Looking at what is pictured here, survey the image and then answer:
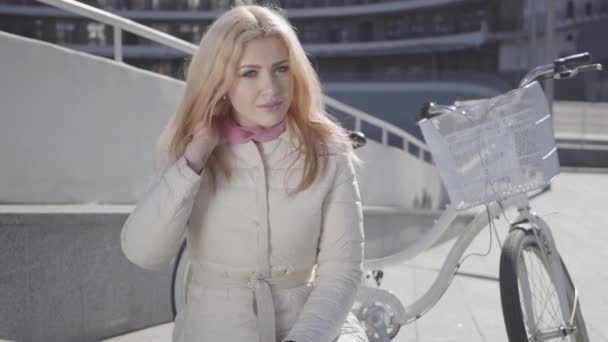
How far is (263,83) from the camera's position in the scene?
6.68 ft

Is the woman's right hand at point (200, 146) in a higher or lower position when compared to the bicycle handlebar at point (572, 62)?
lower

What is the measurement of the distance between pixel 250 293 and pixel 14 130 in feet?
6.79

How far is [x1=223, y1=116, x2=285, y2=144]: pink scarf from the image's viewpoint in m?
2.09

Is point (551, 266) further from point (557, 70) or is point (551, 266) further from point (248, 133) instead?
point (248, 133)

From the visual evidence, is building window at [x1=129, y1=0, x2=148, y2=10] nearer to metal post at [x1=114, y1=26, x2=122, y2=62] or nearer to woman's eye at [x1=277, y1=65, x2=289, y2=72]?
metal post at [x1=114, y1=26, x2=122, y2=62]

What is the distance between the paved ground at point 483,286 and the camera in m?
4.19

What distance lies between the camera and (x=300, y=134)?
2119 mm

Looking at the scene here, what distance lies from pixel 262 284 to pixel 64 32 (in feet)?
165

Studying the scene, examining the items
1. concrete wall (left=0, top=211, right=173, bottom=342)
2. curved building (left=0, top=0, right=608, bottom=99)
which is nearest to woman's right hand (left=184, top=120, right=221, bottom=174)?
concrete wall (left=0, top=211, right=173, bottom=342)

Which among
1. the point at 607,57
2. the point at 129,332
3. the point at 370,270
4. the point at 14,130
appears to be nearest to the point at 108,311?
the point at 129,332

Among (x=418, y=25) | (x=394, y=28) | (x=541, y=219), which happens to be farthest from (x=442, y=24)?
(x=541, y=219)

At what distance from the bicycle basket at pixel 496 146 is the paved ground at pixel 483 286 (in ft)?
0.72

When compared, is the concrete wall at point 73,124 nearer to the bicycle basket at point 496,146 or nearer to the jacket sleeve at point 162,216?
the jacket sleeve at point 162,216

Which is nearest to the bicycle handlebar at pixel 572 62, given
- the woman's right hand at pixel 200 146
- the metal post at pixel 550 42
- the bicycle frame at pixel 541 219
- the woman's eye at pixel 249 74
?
the bicycle frame at pixel 541 219
